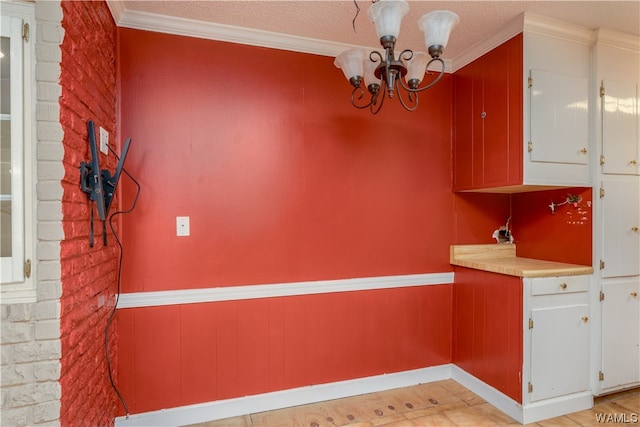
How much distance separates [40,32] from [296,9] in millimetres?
1209

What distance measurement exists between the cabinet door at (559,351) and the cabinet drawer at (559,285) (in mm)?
106

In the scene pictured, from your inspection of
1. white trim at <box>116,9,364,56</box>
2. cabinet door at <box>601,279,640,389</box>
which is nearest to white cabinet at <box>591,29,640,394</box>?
cabinet door at <box>601,279,640,389</box>

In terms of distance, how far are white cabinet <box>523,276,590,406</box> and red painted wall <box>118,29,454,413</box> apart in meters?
0.64

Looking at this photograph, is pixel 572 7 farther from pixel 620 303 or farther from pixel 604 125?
pixel 620 303

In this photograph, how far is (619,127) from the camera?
86.8 inches

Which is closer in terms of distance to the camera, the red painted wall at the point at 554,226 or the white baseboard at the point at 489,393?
the white baseboard at the point at 489,393

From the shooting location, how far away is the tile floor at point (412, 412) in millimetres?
2033

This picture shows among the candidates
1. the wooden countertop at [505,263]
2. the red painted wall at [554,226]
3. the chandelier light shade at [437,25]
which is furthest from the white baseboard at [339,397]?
the chandelier light shade at [437,25]

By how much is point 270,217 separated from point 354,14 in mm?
1292

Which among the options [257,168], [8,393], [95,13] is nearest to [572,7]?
[257,168]

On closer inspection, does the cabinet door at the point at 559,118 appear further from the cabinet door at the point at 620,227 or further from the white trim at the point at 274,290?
the white trim at the point at 274,290

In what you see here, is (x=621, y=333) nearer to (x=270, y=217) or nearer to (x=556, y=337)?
(x=556, y=337)

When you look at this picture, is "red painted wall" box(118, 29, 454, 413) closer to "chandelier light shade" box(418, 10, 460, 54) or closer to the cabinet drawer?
the cabinet drawer

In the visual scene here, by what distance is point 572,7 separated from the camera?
1.91 metres
